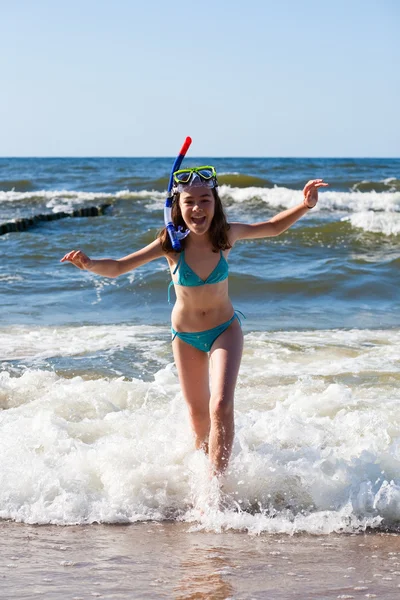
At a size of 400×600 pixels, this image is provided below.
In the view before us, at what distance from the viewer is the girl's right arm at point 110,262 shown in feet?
14.6

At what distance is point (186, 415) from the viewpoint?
5828 mm

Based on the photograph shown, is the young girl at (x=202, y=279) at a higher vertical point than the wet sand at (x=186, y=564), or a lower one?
higher

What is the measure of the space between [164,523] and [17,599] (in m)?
1.28

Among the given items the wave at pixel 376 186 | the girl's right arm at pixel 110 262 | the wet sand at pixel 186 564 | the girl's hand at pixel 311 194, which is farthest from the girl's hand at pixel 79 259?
the wave at pixel 376 186

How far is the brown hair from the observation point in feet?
15.4

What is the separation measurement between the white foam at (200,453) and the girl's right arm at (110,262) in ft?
3.95

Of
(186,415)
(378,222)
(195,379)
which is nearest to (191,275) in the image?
(195,379)

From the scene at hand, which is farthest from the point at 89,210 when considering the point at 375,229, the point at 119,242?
the point at 375,229

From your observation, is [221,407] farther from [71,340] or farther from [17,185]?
[17,185]

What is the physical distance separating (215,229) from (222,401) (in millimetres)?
977

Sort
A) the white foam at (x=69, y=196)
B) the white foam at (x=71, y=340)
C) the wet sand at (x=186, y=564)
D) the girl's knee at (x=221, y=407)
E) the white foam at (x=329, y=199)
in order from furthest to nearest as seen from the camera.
→ the white foam at (x=69, y=196)
the white foam at (x=329, y=199)
the white foam at (x=71, y=340)
the girl's knee at (x=221, y=407)
the wet sand at (x=186, y=564)

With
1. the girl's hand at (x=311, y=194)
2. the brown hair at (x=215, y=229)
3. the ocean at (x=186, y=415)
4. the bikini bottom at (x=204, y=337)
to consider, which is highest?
the girl's hand at (x=311, y=194)

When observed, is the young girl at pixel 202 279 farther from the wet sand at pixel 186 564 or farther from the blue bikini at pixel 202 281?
the wet sand at pixel 186 564

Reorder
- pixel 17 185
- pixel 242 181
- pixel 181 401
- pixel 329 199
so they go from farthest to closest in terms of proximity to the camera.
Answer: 1. pixel 17 185
2. pixel 242 181
3. pixel 329 199
4. pixel 181 401
